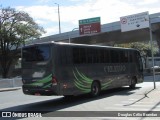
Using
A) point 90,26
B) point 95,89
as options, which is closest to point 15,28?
point 90,26

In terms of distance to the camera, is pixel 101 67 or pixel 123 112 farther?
pixel 101 67

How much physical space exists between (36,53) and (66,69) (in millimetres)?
1532

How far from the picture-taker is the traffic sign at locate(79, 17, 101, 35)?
47.2m

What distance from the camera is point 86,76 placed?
1795cm

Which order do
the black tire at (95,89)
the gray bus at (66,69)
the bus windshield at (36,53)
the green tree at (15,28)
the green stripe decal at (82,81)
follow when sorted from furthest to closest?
the green tree at (15,28) < the black tire at (95,89) < the green stripe decal at (82,81) < the bus windshield at (36,53) < the gray bus at (66,69)

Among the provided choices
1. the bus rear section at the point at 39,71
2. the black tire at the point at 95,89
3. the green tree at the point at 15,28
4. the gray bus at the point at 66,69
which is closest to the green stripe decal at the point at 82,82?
the gray bus at the point at 66,69

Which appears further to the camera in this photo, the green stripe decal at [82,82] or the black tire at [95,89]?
the black tire at [95,89]

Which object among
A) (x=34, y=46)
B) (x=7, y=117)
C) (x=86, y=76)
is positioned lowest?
(x=7, y=117)

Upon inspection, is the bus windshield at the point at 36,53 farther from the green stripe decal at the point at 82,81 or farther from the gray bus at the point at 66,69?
the green stripe decal at the point at 82,81

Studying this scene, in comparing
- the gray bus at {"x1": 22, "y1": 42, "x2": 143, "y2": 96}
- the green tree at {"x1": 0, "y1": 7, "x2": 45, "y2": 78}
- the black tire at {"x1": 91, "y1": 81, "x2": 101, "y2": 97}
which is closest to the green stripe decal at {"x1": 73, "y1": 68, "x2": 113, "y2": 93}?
the gray bus at {"x1": 22, "y1": 42, "x2": 143, "y2": 96}

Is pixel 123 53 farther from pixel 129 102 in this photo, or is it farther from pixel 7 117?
pixel 7 117

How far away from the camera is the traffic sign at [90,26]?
47250 mm

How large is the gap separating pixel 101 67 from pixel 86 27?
28954 mm

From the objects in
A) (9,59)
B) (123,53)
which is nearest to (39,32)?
(9,59)
